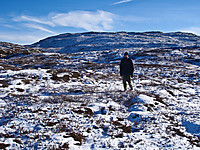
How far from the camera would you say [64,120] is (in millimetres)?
8289

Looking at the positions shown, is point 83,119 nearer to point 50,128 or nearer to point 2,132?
point 50,128

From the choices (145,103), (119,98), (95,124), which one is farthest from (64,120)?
(145,103)

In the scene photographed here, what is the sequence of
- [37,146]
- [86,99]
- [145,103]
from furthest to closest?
1. [86,99]
2. [145,103]
3. [37,146]

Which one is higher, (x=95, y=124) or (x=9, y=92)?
(x=9, y=92)

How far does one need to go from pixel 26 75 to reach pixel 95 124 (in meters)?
14.4

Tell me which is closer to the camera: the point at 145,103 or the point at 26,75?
the point at 145,103

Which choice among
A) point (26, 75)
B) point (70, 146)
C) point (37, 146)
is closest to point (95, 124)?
point (70, 146)

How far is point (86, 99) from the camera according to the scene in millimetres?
12258

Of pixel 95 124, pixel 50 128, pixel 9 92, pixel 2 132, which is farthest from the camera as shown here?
pixel 9 92

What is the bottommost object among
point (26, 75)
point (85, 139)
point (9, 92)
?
point (85, 139)

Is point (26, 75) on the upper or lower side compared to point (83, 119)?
upper

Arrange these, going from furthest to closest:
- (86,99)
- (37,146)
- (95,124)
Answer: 1. (86,99)
2. (95,124)
3. (37,146)

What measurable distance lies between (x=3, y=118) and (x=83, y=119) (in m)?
4.57

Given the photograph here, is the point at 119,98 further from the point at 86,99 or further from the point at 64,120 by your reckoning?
the point at 64,120
